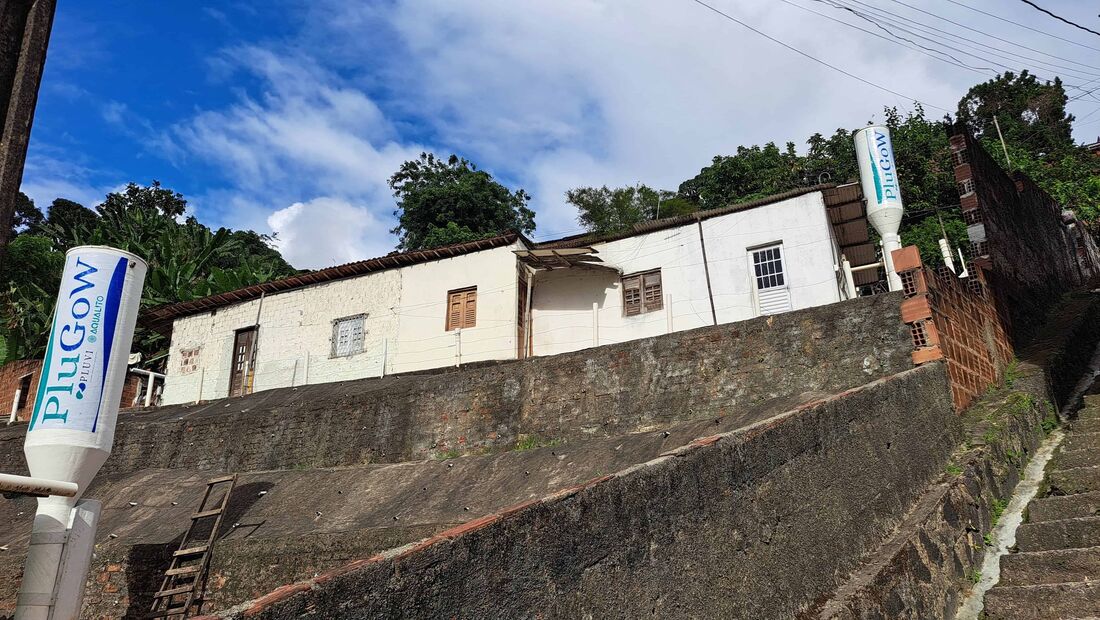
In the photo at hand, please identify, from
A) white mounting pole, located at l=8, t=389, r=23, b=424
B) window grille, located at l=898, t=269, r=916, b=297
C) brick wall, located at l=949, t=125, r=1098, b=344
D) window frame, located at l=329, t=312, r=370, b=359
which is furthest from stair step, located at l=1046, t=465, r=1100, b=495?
white mounting pole, located at l=8, t=389, r=23, b=424

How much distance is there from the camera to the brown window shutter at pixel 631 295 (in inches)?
568

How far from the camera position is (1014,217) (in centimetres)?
1589

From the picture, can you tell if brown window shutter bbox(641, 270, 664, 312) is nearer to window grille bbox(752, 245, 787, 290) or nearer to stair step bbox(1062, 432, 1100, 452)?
window grille bbox(752, 245, 787, 290)

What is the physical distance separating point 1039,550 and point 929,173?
2363 cm

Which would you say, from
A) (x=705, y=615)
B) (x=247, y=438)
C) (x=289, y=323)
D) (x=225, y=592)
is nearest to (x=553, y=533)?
(x=705, y=615)

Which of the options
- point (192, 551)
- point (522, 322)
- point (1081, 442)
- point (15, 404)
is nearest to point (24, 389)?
point (15, 404)

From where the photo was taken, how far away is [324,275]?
53.8 feet

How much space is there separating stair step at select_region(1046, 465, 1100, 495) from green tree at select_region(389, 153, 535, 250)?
2248cm

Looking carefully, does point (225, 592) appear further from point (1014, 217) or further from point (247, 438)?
point (1014, 217)

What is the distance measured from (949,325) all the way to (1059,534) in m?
3.28

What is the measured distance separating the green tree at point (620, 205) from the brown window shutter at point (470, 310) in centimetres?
1474

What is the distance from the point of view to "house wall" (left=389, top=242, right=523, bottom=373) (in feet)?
47.0

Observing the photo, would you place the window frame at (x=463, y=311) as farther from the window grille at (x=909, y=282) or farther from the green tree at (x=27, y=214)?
the green tree at (x=27, y=214)

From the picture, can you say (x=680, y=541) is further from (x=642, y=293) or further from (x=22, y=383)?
(x=22, y=383)
